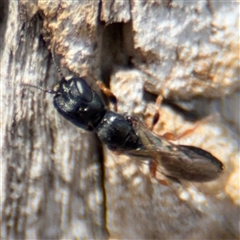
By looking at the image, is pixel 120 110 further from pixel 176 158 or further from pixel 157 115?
pixel 176 158

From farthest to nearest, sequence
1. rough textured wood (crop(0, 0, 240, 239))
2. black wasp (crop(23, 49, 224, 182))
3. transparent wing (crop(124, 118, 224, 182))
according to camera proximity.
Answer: transparent wing (crop(124, 118, 224, 182)), black wasp (crop(23, 49, 224, 182)), rough textured wood (crop(0, 0, 240, 239))

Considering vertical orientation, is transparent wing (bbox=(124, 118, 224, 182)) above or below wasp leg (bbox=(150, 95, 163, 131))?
below

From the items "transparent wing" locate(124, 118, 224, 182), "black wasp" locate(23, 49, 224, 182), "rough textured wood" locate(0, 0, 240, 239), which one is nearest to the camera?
"rough textured wood" locate(0, 0, 240, 239)

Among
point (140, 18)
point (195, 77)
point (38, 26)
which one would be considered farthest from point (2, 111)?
point (195, 77)

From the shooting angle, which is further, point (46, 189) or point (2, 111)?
point (46, 189)

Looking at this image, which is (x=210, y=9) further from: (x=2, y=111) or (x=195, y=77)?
(x=2, y=111)
